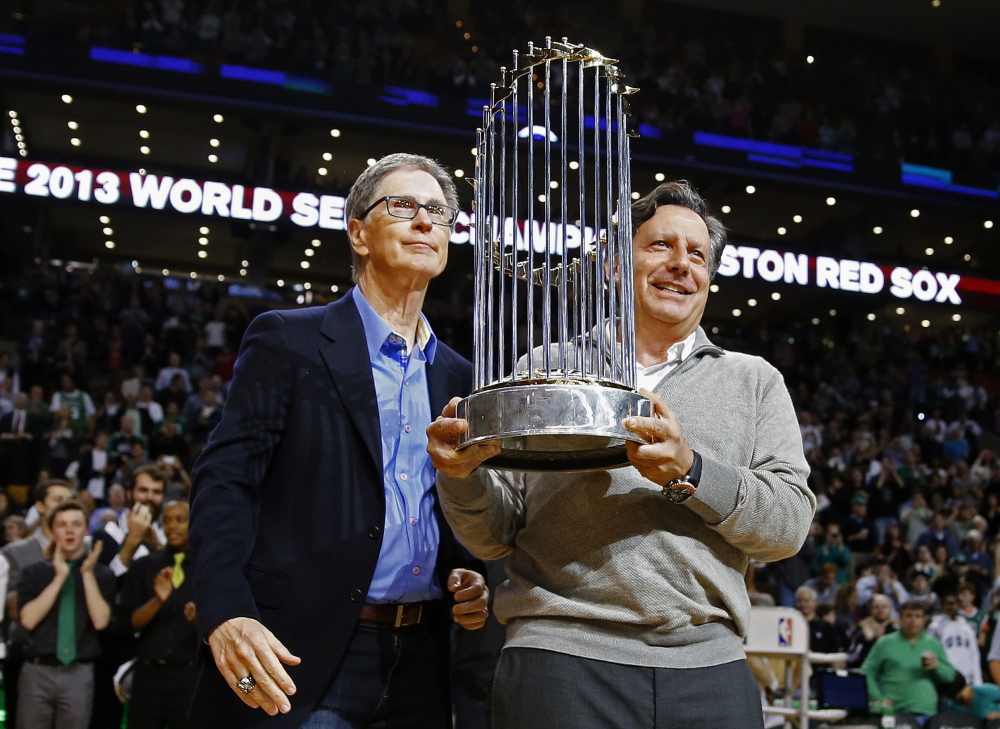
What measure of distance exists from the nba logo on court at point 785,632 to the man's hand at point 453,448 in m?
3.86

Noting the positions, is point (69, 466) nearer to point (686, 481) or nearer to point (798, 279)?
point (686, 481)

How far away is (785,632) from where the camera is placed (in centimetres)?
475

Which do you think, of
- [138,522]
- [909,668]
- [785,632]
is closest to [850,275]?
[909,668]

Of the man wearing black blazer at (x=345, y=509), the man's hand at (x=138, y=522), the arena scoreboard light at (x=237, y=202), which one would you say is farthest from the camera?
the arena scoreboard light at (x=237, y=202)

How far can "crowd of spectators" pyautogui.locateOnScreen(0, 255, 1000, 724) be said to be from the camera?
24.6 feet

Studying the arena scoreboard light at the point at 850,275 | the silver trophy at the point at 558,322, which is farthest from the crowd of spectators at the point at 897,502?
the silver trophy at the point at 558,322

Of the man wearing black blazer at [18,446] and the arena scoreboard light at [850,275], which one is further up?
the arena scoreboard light at [850,275]

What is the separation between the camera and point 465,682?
297 centimetres

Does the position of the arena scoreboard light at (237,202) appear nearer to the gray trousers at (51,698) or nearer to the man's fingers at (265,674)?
the gray trousers at (51,698)

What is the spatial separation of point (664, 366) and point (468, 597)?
1.58 ft

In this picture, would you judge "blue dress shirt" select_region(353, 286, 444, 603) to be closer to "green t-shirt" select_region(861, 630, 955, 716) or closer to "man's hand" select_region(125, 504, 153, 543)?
"man's hand" select_region(125, 504, 153, 543)

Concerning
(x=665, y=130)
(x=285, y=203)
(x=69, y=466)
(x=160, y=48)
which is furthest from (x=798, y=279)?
(x=69, y=466)

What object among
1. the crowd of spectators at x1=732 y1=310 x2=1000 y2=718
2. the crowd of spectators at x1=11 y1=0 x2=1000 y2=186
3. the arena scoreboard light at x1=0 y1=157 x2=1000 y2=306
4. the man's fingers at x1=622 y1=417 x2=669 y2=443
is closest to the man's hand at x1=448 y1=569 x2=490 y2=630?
the man's fingers at x1=622 y1=417 x2=669 y2=443

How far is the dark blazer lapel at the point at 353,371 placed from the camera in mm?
1675
